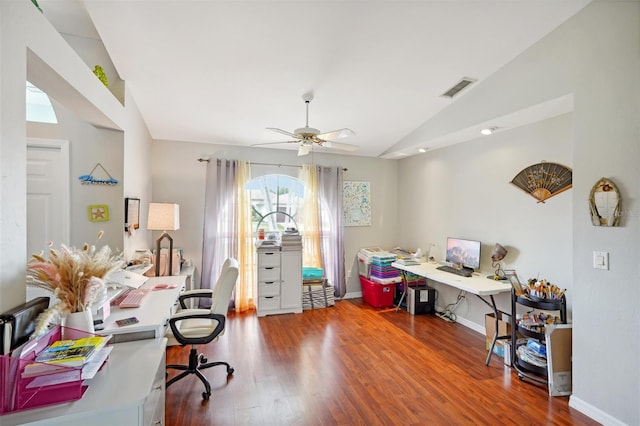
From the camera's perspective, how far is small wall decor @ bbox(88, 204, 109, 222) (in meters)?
2.57

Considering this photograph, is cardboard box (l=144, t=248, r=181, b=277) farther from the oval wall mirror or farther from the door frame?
the oval wall mirror

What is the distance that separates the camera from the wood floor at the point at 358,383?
1.99 metres

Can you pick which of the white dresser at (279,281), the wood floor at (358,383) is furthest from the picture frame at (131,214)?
the white dresser at (279,281)

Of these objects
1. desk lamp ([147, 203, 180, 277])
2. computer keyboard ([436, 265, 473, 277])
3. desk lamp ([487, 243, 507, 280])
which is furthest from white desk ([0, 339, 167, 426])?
desk lamp ([487, 243, 507, 280])

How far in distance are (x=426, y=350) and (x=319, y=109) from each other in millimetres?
2840

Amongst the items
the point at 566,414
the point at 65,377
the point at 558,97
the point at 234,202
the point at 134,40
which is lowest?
the point at 566,414

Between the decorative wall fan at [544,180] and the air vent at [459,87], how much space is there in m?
1.05

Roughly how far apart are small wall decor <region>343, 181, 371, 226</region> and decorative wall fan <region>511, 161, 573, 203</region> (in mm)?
2218

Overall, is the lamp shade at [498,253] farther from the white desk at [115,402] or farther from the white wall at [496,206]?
the white desk at [115,402]

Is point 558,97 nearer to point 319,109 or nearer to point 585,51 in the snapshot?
point 585,51

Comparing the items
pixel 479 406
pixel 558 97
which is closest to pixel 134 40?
pixel 558 97

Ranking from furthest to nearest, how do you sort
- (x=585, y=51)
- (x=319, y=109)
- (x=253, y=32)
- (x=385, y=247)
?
(x=385, y=247), (x=319, y=109), (x=253, y=32), (x=585, y=51)

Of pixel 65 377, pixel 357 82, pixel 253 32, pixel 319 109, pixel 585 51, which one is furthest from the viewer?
pixel 319 109

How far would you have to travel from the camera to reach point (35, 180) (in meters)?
2.52
